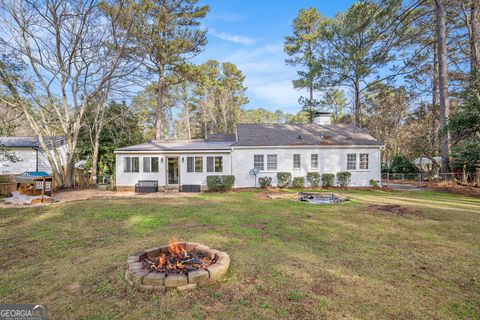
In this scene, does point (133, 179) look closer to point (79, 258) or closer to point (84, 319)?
point (79, 258)

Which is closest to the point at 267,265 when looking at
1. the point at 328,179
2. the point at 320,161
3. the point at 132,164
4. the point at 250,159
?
the point at 250,159

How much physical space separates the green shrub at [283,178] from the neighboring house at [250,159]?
34 cm

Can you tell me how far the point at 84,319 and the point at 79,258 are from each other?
6.91 ft

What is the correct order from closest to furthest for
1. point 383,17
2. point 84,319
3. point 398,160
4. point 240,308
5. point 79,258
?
point 84,319 → point 240,308 → point 79,258 → point 383,17 → point 398,160

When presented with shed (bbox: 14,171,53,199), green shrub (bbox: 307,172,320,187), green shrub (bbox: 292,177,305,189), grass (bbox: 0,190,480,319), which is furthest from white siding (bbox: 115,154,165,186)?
green shrub (bbox: 307,172,320,187)

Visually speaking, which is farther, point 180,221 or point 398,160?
point 398,160

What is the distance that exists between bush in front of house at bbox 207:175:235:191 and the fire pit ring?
416 inches

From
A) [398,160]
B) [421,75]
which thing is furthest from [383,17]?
[398,160]

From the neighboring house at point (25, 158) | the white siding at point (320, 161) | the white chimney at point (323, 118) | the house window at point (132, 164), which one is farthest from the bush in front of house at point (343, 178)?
the neighboring house at point (25, 158)

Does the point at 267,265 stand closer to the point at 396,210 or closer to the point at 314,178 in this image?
the point at 396,210

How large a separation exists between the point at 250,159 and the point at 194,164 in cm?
380

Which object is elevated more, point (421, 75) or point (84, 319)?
point (421, 75)

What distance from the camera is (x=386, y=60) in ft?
64.7

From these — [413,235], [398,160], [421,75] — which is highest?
[421,75]
